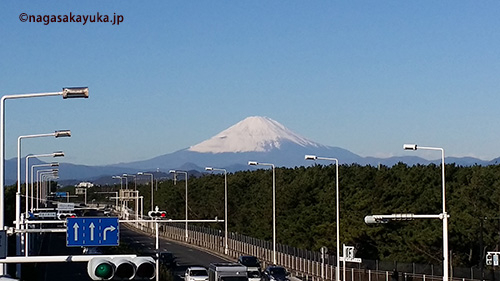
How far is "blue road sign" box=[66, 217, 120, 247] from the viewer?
34812mm

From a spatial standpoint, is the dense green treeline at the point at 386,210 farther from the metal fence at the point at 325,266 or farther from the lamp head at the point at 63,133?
the lamp head at the point at 63,133

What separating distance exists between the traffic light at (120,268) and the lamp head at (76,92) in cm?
555

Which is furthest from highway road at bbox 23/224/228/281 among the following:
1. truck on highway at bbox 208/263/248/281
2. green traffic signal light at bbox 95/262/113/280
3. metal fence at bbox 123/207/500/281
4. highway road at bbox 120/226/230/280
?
green traffic signal light at bbox 95/262/113/280

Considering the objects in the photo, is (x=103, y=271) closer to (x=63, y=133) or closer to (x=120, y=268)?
(x=120, y=268)

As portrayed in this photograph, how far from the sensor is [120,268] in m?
19.7

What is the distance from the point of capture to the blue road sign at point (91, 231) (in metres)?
34.8

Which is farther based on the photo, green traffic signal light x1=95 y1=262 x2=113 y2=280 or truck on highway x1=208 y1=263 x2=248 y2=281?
truck on highway x1=208 y1=263 x2=248 y2=281

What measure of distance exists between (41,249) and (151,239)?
33.6 meters

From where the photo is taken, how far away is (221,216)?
463 feet

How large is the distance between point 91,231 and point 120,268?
16021mm

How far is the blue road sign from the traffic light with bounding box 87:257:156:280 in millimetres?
14831

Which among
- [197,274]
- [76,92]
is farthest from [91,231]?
[197,274]

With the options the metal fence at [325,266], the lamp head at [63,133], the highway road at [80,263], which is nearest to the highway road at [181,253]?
the highway road at [80,263]

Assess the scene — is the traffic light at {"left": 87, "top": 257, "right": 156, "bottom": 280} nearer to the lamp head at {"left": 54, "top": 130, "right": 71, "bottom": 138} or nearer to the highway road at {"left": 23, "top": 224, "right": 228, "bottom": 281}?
the lamp head at {"left": 54, "top": 130, "right": 71, "bottom": 138}
